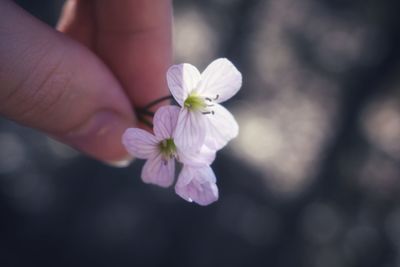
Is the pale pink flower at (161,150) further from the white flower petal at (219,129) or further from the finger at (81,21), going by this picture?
the finger at (81,21)

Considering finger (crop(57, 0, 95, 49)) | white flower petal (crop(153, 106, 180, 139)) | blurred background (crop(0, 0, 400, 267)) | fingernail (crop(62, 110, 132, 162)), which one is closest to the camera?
white flower petal (crop(153, 106, 180, 139))

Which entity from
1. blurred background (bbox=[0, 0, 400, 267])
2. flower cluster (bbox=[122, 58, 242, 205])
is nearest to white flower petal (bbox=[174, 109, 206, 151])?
flower cluster (bbox=[122, 58, 242, 205])

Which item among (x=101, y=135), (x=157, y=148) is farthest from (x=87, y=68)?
(x=157, y=148)

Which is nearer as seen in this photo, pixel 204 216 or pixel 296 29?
pixel 204 216

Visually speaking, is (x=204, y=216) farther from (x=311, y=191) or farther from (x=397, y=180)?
(x=397, y=180)

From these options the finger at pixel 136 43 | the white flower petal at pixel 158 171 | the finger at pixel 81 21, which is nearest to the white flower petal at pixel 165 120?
the white flower petal at pixel 158 171

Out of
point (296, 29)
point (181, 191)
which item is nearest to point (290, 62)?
point (296, 29)

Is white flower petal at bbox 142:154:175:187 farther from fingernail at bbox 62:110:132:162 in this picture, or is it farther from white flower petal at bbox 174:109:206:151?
fingernail at bbox 62:110:132:162
